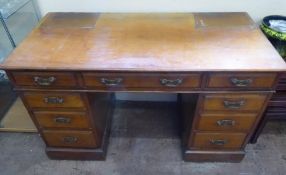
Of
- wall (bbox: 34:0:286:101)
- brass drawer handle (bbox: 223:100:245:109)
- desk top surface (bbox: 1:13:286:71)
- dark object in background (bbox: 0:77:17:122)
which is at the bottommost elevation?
dark object in background (bbox: 0:77:17:122)

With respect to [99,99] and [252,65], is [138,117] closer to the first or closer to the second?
[99,99]

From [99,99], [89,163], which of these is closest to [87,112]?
[99,99]

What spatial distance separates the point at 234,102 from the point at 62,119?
0.93 meters

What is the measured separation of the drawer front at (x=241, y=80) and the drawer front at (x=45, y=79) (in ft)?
2.15

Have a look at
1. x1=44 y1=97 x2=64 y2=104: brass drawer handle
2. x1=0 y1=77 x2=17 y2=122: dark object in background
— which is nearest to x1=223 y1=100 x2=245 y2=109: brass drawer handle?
x1=44 y1=97 x2=64 y2=104: brass drawer handle

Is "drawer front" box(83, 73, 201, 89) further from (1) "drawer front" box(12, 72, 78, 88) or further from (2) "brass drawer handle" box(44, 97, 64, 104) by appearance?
(2) "brass drawer handle" box(44, 97, 64, 104)

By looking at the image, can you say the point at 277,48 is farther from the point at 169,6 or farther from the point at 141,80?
the point at 141,80

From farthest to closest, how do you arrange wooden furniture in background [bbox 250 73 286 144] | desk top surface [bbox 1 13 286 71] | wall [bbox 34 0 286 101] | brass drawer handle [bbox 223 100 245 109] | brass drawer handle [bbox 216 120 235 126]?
wall [bbox 34 0 286 101], wooden furniture in background [bbox 250 73 286 144], brass drawer handle [bbox 216 120 235 126], brass drawer handle [bbox 223 100 245 109], desk top surface [bbox 1 13 286 71]

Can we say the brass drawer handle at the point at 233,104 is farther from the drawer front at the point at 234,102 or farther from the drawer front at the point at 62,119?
the drawer front at the point at 62,119

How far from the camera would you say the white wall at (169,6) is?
1.45 m

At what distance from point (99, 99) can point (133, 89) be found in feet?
1.38

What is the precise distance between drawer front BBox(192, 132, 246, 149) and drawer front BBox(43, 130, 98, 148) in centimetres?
65

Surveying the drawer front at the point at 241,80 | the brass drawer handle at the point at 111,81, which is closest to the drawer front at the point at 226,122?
the drawer front at the point at 241,80

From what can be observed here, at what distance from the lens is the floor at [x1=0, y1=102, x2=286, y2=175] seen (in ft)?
4.79
